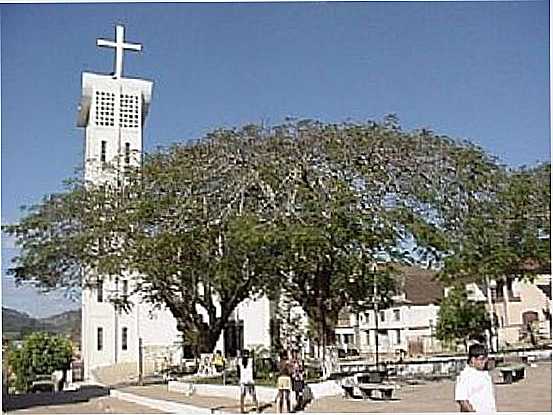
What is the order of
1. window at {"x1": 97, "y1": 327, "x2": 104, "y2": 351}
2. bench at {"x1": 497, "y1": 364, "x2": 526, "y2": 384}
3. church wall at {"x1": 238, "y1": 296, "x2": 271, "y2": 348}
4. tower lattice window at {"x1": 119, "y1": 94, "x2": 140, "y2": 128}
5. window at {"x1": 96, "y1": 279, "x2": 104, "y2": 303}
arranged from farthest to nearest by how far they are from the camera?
church wall at {"x1": 238, "y1": 296, "x2": 271, "y2": 348}, window at {"x1": 96, "y1": 279, "x2": 104, "y2": 303}, window at {"x1": 97, "y1": 327, "x2": 104, "y2": 351}, tower lattice window at {"x1": 119, "y1": 94, "x2": 140, "y2": 128}, bench at {"x1": 497, "y1": 364, "x2": 526, "y2": 384}

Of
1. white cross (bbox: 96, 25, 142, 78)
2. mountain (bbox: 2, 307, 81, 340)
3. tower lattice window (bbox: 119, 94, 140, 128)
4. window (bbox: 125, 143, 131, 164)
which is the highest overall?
white cross (bbox: 96, 25, 142, 78)

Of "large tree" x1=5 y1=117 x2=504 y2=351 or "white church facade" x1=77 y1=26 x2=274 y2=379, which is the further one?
"large tree" x1=5 y1=117 x2=504 y2=351

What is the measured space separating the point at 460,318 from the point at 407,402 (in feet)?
6.96

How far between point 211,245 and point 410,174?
4.96ft

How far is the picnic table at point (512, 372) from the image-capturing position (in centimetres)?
657

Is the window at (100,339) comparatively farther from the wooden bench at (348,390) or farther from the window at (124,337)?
the wooden bench at (348,390)

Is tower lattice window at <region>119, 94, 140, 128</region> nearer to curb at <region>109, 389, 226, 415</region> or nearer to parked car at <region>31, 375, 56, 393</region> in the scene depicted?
curb at <region>109, 389, 226, 415</region>

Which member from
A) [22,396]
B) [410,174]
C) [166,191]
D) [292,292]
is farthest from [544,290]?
[22,396]

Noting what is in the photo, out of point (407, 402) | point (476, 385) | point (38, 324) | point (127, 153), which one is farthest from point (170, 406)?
point (476, 385)

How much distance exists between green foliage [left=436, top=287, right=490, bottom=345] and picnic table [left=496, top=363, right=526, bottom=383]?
66 cm

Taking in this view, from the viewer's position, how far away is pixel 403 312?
349 inches

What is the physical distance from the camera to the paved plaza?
5.81m

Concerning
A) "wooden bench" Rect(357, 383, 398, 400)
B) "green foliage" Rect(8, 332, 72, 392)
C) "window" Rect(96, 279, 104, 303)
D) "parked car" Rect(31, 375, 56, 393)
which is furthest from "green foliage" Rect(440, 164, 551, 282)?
"parked car" Rect(31, 375, 56, 393)

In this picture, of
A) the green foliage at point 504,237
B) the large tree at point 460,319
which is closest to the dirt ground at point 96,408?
the green foliage at point 504,237
